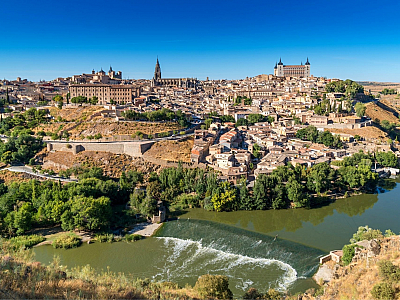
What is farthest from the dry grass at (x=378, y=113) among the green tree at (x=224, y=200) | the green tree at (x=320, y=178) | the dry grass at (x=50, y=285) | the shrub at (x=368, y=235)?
the dry grass at (x=50, y=285)

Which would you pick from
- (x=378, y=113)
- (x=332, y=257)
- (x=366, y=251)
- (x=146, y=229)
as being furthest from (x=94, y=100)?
(x=378, y=113)

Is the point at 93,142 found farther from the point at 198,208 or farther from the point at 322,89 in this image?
the point at 322,89

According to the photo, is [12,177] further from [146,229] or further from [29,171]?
[146,229]

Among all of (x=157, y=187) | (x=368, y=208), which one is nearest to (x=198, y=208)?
(x=157, y=187)

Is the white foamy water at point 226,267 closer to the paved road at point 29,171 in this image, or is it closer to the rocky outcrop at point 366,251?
the rocky outcrop at point 366,251

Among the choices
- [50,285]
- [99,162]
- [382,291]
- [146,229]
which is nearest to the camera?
[50,285]
